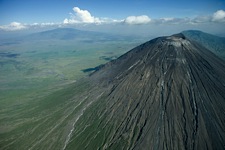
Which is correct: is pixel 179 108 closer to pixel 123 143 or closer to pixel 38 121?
pixel 123 143

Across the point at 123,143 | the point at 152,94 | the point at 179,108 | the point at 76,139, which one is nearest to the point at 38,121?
the point at 76,139

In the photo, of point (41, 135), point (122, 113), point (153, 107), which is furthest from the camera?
point (41, 135)

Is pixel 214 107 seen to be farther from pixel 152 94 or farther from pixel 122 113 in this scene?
pixel 122 113

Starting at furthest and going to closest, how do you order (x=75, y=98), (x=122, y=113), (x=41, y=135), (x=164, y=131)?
(x=75, y=98)
(x=41, y=135)
(x=122, y=113)
(x=164, y=131)

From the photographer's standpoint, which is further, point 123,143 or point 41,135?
point 41,135

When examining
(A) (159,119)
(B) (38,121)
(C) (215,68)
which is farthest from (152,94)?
(B) (38,121)

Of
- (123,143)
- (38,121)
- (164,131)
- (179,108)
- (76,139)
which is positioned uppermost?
(179,108)

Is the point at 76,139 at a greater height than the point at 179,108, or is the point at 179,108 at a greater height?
the point at 179,108
